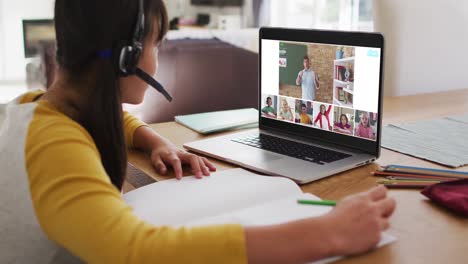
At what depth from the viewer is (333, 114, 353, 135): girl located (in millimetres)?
1123

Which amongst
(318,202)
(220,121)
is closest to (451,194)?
(318,202)

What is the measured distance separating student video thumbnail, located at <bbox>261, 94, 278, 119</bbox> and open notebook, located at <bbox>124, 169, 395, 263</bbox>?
34 cm

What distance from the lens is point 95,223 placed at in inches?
25.6

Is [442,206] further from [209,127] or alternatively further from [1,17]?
[1,17]

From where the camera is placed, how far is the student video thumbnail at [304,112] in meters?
1.20

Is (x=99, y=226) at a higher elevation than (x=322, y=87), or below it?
below

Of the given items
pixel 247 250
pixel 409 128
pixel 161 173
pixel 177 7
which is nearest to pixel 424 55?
pixel 409 128

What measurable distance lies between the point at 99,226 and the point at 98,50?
0.94 ft

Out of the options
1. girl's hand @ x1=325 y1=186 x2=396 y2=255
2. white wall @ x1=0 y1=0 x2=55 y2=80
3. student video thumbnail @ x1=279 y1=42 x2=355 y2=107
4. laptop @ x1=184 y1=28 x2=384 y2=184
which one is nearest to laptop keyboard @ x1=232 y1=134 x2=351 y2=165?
laptop @ x1=184 y1=28 x2=384 y2=184

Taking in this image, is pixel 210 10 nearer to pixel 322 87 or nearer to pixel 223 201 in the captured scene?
pixel 322 87

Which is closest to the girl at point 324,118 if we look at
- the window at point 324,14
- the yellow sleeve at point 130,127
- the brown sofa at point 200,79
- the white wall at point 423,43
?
the yellow sleeve at point 130,127

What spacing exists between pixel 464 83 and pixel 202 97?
1.07 metres

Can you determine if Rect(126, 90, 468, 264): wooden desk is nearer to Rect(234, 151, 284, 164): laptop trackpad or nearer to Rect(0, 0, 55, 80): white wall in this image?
Rect(234, 151, 284, 164): laptop trackpad

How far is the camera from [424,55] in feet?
6.84
